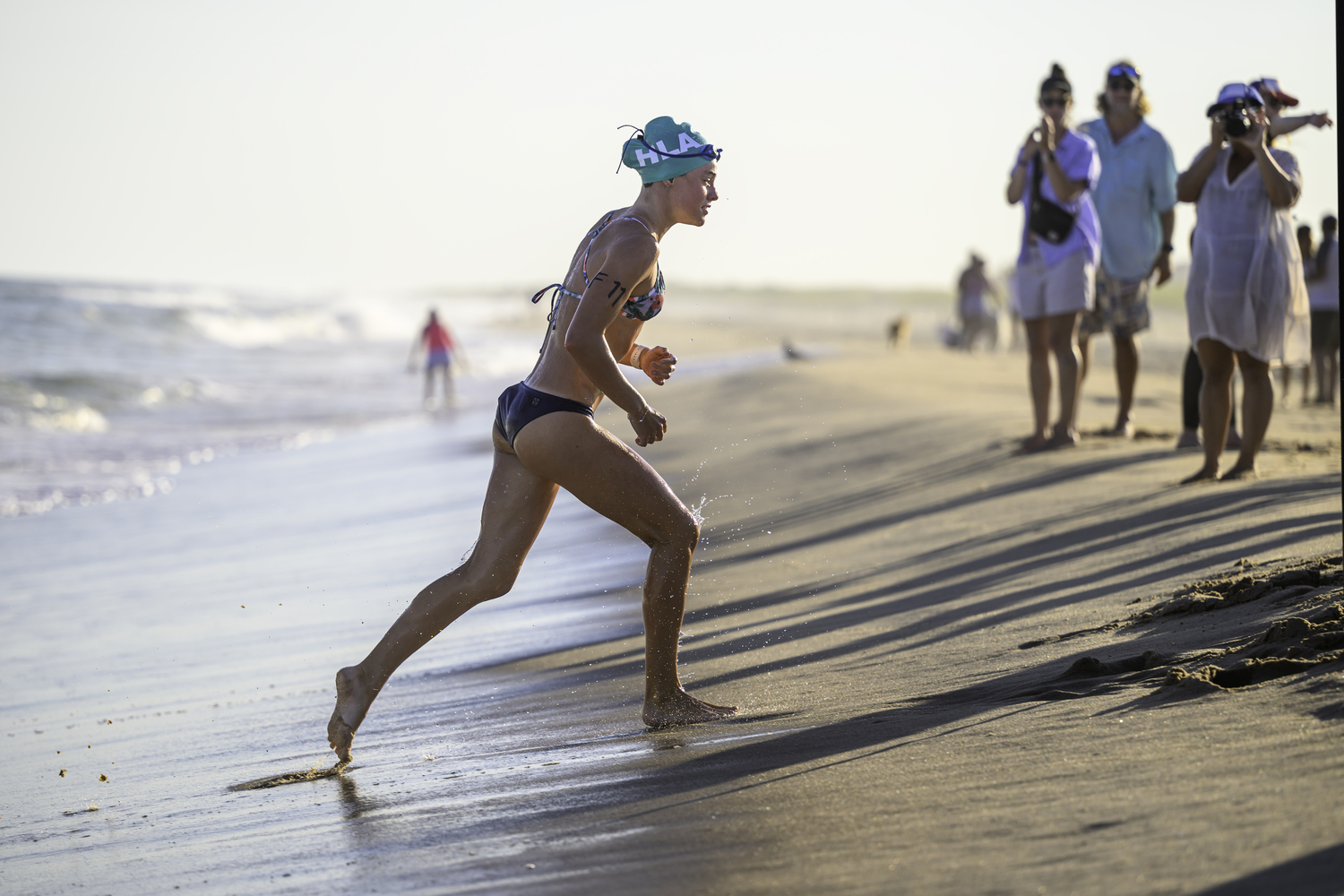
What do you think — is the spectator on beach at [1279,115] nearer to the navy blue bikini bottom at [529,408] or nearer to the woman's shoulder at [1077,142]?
the woman's shoulder at [1077,142]

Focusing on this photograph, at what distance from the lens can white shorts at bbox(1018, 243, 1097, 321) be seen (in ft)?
28.5

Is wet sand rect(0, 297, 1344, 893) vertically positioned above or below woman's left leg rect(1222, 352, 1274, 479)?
below

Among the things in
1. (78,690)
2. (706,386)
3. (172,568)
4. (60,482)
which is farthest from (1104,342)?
(78,690)

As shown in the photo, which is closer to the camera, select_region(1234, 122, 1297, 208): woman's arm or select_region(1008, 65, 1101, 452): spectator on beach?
select_region(1234, 122, 1297, 208): woman's arm

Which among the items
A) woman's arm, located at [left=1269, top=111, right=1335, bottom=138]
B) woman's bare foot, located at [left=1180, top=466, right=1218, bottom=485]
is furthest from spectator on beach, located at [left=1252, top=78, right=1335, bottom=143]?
woman's bare foot, located at [left=1180, top=466, right=1218, bottom=485]

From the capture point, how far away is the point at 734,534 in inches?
306

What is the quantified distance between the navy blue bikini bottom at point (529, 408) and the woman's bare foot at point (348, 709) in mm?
857

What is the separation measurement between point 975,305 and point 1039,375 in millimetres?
18395

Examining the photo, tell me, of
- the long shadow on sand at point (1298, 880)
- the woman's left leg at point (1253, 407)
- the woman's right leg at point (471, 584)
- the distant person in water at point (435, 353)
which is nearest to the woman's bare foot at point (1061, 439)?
the woman's left leg at point (1253, 407)

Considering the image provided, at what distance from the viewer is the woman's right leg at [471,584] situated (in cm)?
389

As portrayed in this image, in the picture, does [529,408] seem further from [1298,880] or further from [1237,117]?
[1237,117]

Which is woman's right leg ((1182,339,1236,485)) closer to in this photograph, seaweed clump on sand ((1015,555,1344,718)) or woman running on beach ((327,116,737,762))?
seaweed clump on sand ((1015,555,1344,718))

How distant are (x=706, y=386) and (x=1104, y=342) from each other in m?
16.2

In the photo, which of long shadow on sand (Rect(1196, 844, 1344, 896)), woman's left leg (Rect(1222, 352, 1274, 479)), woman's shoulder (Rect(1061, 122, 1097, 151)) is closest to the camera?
long shadow on sand (Rect(1196, 844, 1344, 896))
